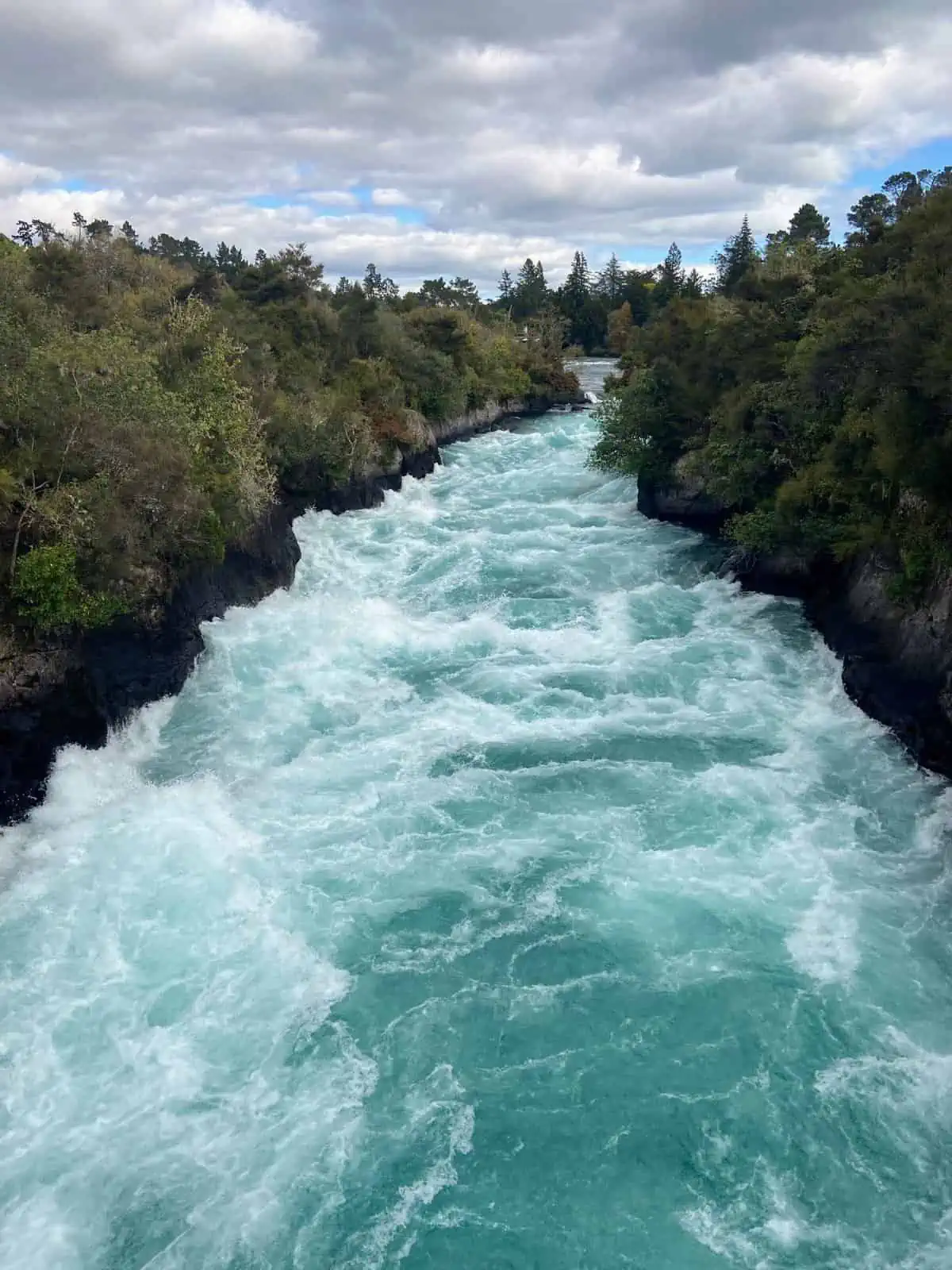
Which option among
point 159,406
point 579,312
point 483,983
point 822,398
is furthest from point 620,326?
point 483,983

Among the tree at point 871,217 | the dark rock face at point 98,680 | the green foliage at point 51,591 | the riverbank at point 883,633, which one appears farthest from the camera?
the tree at point 871,217

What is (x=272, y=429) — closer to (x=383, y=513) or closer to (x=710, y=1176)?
(x=383, y=513)

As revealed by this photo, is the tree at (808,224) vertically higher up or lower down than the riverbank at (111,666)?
higher up

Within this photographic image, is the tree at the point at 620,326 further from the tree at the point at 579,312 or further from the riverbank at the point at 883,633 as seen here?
the riverbank at the point at 883,633

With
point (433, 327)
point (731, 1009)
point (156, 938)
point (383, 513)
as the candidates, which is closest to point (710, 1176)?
point (731, 1009)

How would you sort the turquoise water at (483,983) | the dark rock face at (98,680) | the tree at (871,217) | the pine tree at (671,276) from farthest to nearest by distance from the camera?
the pine tree at (671,276)
the tree at (871,217)
the dark rock face at (98,680)
the turquoise water at (483,983)

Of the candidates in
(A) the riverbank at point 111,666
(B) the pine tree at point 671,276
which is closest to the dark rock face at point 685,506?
(A) the riverbank at point 111,666

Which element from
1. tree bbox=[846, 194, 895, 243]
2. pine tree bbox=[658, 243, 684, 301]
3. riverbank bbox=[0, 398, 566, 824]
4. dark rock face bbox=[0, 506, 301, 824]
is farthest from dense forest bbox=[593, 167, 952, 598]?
pine tree bbox=[658, 243, 684, 301]
